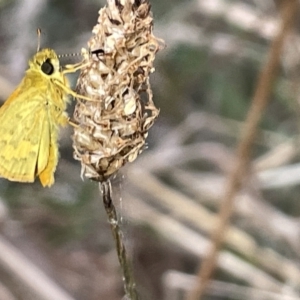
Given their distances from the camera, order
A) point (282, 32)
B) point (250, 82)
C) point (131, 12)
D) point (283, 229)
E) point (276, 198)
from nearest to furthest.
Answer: point (131, 12), point (282, 32), point (283, 229), point (276, 198), point (250, 82)

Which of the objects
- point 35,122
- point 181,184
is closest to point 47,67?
point 35,122

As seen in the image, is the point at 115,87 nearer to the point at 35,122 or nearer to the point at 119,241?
the point at 119,241

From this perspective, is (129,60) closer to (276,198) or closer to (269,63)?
(269,63)

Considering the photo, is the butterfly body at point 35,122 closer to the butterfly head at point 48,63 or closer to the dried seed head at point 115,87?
the butterfly head at point 48,63

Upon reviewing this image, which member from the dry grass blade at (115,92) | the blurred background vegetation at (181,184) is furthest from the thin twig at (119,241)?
the blurred background vegetation at (181,184)

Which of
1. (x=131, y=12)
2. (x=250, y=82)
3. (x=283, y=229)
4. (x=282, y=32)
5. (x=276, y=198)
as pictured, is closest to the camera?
(x=131, y=12)

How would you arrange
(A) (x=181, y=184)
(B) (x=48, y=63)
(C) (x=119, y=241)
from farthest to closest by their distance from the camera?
(A) (x=181, y=184), (B) (x=48, y=63), (C) (x=119, y=241)

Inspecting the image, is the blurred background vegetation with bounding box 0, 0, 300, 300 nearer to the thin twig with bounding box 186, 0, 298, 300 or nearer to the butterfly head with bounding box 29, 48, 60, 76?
the thin twig with bounding box 186, 0, 298, 300

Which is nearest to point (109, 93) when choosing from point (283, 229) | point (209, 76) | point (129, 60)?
point (129, 60)
